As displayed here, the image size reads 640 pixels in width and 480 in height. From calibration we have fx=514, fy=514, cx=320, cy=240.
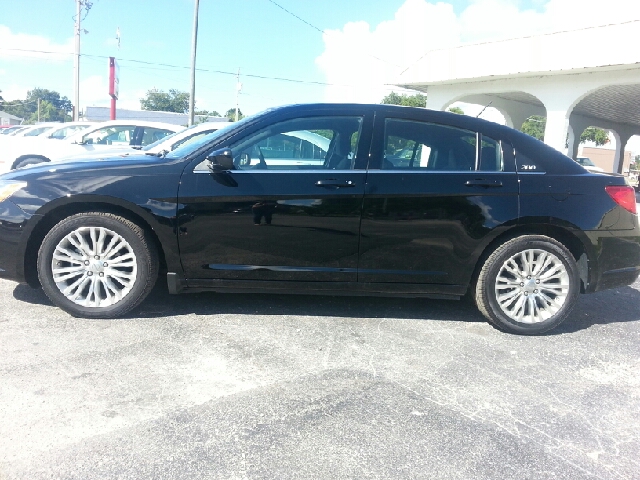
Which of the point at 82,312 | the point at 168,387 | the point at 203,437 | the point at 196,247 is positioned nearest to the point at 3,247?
the point at 82,312

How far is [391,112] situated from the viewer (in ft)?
12.8

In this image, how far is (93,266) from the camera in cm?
375

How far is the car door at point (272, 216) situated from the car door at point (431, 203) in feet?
0.42

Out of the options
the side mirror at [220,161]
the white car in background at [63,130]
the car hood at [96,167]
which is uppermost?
the white car in background at [63,130]

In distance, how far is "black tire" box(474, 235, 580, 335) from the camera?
3.89m

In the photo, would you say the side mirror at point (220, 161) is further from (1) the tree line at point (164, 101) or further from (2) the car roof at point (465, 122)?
(1) the tree line at point (164, 101)

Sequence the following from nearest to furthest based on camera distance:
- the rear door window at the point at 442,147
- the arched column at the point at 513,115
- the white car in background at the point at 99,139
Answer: the rear door window at the point at 442,147
the white car in background at the point at 99,139
the arched column at the point at 513,115

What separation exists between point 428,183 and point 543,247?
101 centimetres

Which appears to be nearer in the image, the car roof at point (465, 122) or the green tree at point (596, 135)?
the car roof at point (465, 122)

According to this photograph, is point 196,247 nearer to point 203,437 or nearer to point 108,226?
point 108,226

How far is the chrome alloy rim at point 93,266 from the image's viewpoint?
3711mm

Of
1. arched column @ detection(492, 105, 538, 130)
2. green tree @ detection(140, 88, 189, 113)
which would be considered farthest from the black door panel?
green tree @ detection(140, 88, 189, 113)

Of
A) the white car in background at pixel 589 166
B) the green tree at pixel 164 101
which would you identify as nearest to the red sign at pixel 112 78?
the white car in background at pixel 589 166

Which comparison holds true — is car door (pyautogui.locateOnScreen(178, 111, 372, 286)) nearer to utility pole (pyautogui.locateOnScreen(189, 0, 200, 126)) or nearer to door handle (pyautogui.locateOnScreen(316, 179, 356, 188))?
door handle (pyautogui.locateOnScreen(316, 179, 356, 188))
